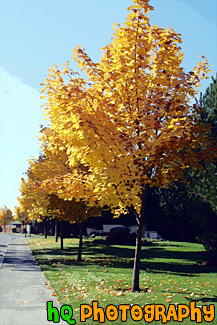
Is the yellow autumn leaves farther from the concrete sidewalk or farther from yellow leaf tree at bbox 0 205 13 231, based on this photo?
yellow leaf tree at bbox 0 205 13 231

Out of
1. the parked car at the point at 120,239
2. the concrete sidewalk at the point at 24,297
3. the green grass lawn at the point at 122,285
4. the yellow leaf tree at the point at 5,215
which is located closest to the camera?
the concrete sidewalk at the point at 24,297

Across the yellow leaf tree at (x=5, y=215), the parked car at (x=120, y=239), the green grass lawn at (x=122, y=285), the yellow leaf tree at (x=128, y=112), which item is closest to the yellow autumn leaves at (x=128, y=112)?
the yellow leaf tree at (x=128, y=112)

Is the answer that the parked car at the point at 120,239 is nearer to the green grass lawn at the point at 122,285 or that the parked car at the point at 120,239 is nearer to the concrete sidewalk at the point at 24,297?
the green grass lawn at the point at 122,285

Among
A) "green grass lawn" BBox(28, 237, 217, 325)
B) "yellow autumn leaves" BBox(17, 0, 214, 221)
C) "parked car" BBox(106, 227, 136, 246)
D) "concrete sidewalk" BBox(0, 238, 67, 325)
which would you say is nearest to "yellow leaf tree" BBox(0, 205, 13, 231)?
"parked car" BBox(106, 227, 136, 246)

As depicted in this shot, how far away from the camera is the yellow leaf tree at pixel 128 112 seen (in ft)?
34.2

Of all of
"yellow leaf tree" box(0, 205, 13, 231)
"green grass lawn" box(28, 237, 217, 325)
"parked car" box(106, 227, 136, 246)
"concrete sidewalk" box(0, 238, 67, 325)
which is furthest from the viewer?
"yellow leaf tree" box(0, 205, 13, 231)

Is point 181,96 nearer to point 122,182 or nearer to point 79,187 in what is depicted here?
point 122,182

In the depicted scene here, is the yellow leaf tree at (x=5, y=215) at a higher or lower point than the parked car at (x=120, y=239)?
higher

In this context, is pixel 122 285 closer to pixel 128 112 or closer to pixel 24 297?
pixel 24 297

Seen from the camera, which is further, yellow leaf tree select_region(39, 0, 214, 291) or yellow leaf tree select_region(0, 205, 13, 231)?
yellow leaf tree select_region(0, 205, 13, 231)

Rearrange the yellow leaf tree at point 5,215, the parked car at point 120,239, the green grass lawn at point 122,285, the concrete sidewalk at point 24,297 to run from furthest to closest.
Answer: the yellow leaf tree at point 5,215
the parked car at point 120,239
the green grass lawn at point 122,285
the concrete sidewalk at point 24,297

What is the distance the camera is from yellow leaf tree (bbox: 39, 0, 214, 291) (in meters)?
10.4

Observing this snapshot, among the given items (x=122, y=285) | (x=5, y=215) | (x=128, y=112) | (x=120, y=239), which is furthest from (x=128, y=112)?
(x=5, y=215)

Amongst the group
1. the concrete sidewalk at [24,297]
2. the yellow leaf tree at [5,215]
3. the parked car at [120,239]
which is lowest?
the concrete sidewalk at [24,297]
